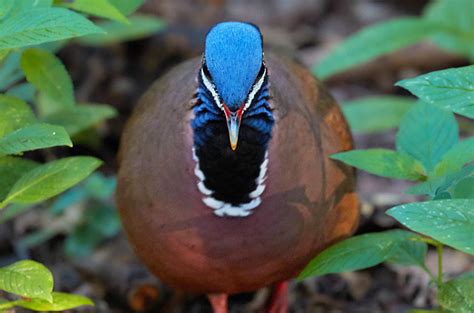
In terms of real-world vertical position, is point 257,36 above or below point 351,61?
above

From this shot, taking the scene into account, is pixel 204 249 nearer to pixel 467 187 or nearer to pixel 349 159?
pixel 349 159

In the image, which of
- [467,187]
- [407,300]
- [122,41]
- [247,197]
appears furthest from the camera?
[122,41]

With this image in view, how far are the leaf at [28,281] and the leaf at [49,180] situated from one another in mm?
243

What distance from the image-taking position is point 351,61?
5215 mm

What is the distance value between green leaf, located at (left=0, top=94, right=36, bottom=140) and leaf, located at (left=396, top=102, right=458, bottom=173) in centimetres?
139

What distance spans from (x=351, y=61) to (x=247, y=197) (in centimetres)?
170

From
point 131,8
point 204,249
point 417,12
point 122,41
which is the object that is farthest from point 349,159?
point 417,12

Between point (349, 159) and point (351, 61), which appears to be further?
point (351, 61)

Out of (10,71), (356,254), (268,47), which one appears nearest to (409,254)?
(356,254)

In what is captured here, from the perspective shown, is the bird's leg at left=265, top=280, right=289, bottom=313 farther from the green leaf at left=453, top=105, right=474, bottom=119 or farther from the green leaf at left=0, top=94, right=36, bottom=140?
the green leaf at left=453, top=105, right=474, bottom=119

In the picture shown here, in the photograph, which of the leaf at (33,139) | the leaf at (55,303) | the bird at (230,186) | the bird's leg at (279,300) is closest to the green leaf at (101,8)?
the bird at (230,186)

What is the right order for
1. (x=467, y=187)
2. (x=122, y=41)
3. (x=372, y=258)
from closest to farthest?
(x=467, y=187)
(x=372, y=258)
(x=122, y=41)

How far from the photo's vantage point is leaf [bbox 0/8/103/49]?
129 inches

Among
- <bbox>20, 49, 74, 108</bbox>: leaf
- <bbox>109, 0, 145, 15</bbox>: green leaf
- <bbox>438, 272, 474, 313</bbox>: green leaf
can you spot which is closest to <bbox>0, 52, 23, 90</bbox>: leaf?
<bbox>20, 49, 74, 108</bbox>: leaf
